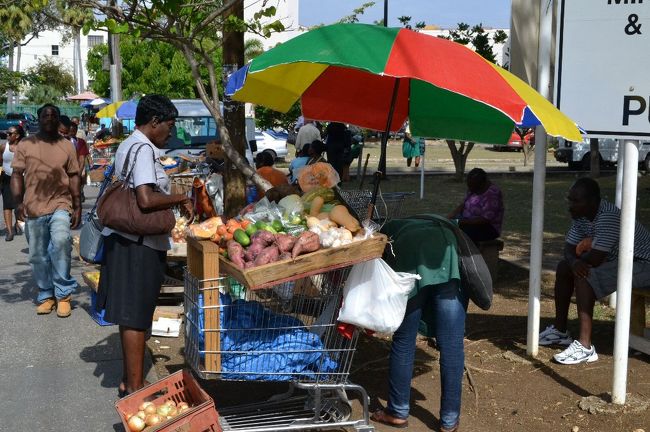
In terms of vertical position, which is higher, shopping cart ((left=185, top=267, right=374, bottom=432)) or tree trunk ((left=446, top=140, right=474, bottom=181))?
tree trunk ((left=446, top=140, right=474, bottom=181))

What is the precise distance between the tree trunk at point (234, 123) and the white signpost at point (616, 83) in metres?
3.26

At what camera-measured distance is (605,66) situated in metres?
5.25

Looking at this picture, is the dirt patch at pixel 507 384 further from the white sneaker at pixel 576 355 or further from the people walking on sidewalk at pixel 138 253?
the people walking on sidewalk at pixel 138 253

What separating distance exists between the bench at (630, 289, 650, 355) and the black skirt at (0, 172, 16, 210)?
9134 millimetres

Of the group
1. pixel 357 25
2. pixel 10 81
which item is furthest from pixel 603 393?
pixel 10 81

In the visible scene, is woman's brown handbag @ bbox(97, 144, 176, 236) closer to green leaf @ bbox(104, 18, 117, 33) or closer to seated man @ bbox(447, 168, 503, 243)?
green leaf @ bbox(104, 18, 117, 33)

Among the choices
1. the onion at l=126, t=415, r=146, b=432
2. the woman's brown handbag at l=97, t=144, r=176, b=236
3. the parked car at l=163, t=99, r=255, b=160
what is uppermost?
the parked car at l=163, t=99, r=255, b=160

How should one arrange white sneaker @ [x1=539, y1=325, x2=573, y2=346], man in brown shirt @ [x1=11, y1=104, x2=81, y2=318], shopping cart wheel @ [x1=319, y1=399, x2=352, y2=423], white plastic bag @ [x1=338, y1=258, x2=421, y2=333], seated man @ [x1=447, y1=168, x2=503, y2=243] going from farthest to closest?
seated man @ [x1=447, y1=168, x2=503, y2=243], man in brown shirt @ [x1=11, y1=104, x2=81, y2=318], white sneaker @ [x1=539, y1=325, x2=573, y2=346], shopping cart wheel @ [x1=319, y1=399, x2=352, y2=423], white plastic bag @ [x1=338, y1=258, x2=421, y2=333]

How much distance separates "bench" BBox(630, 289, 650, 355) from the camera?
6098 mm

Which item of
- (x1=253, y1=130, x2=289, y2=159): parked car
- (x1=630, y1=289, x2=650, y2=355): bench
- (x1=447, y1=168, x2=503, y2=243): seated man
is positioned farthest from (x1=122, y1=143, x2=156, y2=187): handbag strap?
(x1=253, y1=130, x2=289, y2=159): parked car

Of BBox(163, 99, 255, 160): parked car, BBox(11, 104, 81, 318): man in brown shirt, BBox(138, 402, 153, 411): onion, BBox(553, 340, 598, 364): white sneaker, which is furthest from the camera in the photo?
BBox(163, 99, 255, 160): parked car

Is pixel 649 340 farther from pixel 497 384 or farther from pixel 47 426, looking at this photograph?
pixel 47 426

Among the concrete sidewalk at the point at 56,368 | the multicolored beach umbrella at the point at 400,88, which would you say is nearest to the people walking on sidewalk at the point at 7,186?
the concrete sidewalk at the point at 56,368

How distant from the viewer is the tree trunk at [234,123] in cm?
769
